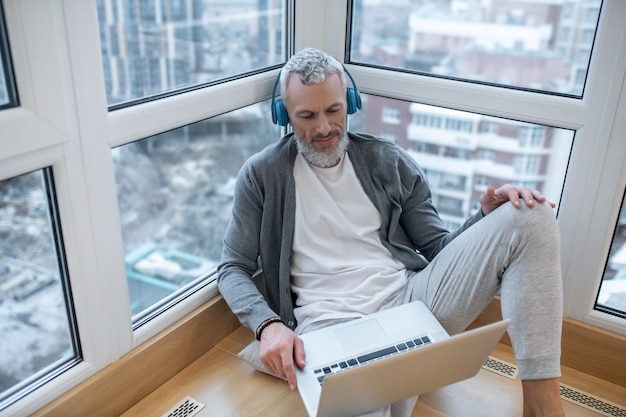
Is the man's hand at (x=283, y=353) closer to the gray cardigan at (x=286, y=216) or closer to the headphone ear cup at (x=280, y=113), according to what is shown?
the gray cardigan at (x=286, y=216)

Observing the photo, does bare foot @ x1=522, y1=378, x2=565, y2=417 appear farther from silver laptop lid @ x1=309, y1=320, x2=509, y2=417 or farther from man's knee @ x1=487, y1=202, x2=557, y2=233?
man's knee @ x1=487, y1=202, x2=557, y2=233

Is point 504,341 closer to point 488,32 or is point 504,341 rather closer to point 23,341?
point 488,32

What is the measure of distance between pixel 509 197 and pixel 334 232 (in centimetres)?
48

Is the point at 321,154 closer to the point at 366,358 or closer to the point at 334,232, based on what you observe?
the point at 334,232

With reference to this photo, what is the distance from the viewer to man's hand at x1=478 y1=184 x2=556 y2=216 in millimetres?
1336

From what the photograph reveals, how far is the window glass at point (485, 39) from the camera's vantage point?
155 cm

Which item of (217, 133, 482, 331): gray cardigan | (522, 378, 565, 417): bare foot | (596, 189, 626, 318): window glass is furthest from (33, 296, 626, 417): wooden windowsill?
(522, 378, 565, 417): bare foot

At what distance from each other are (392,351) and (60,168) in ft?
2.75

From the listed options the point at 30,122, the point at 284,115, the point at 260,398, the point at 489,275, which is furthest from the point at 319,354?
the point at 30,122

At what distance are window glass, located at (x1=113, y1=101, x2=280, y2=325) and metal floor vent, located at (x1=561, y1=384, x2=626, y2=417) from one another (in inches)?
43.3

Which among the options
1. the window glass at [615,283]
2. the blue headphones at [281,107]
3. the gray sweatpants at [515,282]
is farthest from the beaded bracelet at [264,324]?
the window glass at [615,283]

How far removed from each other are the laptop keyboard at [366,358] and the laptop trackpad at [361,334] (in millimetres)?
28

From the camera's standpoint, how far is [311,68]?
1521mm

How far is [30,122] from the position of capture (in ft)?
3.66
